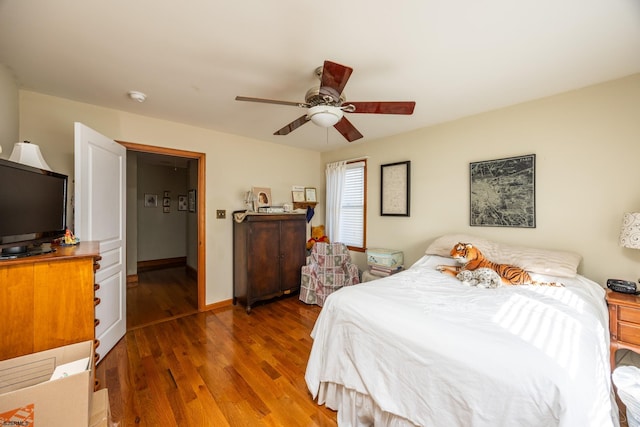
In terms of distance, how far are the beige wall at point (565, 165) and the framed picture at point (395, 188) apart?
0.91ft

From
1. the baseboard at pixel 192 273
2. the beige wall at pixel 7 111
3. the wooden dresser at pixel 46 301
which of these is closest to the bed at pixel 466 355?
the wooden dresser at pixel 46 301

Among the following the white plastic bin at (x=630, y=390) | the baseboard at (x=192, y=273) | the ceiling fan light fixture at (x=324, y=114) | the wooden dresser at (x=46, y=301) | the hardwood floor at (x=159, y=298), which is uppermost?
the ceiling fan light fixture at (x=324, y=114)

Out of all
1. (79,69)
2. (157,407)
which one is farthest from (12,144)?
(157,407)

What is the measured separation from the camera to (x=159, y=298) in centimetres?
367

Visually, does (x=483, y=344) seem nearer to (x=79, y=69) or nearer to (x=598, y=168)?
(x=598, y=168)

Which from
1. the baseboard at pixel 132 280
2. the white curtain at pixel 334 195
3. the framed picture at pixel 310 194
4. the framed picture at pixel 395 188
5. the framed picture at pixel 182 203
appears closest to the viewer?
the framed picture at pixel 395 188

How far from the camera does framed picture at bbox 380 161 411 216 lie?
131 inches

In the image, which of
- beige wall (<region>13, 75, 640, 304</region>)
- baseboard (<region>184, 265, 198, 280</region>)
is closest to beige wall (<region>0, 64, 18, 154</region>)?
beige wall (<region>13, 75, 640, 304</region>)

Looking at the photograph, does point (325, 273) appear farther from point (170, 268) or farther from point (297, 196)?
point (170, 268)

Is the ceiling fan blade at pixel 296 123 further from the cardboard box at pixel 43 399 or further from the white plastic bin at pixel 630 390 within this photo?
the white plastic bin at pixel 630 390

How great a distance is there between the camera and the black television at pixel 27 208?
130 centimetres

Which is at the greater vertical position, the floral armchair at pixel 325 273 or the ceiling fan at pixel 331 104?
the ceiling fan at pixel 331 104

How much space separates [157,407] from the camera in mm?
→ 1664

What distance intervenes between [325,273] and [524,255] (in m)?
2.19
